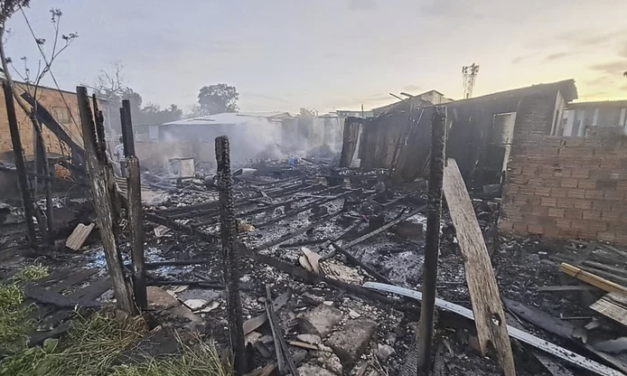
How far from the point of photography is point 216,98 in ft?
177

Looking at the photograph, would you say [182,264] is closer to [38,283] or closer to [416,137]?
[38,283]

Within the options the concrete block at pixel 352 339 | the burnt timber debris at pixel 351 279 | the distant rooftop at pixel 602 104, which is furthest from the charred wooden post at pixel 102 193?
the distant rooftop at pixel 602 104

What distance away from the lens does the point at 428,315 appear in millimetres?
1924

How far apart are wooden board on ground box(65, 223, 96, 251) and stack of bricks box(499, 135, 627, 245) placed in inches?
309

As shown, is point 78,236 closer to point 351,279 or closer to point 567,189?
point 351,279

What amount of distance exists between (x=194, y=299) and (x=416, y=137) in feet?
30.4

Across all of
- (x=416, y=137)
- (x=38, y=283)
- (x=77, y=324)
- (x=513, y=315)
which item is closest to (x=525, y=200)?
(x=513, y=315)

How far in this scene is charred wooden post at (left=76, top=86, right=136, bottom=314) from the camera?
233cm

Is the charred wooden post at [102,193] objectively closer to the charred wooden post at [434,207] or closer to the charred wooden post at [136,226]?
the charred wooden post at [136,226]

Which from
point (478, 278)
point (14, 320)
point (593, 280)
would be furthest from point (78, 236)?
point (593, 280)

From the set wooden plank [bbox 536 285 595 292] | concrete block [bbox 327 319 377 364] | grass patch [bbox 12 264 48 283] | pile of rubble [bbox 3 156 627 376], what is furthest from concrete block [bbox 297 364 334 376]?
grass patch [bbox 12 264 48 283]

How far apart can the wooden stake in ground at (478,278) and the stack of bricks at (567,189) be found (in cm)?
A: 421

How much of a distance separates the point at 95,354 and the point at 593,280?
4.96 metres

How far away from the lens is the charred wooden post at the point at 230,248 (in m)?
1.97
